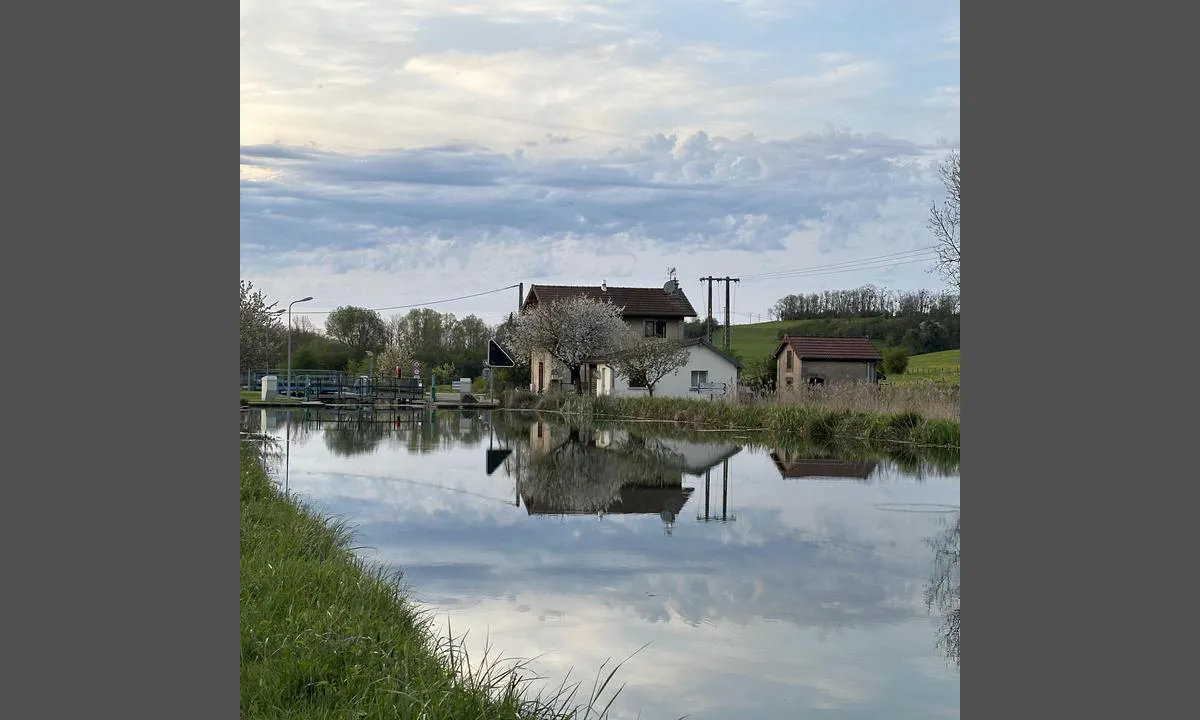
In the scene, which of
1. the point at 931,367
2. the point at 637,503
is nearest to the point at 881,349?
the point at 931,367

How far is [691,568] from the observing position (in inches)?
451

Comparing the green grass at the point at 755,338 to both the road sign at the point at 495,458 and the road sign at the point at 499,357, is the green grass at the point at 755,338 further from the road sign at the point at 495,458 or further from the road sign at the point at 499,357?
the road sign at the point at 495,458

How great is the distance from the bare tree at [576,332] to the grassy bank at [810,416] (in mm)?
6474

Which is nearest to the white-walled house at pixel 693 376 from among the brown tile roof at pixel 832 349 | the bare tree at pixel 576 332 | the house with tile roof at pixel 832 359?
the bare tree at pixel 576 332

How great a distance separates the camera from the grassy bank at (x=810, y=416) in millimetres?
27344

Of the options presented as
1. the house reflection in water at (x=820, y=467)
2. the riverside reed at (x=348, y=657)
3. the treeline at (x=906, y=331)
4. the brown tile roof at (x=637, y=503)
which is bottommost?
the brown tile roof at (x=637, y=503)

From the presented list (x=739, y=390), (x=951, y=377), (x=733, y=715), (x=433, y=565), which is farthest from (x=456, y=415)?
(x=733, y=715)

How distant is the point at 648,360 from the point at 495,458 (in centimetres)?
2172

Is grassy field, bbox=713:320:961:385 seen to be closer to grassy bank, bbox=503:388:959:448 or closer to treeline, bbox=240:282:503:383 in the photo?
grassy bank, bbox=503:388:959:448

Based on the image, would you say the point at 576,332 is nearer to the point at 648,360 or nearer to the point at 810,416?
the point at 648,360

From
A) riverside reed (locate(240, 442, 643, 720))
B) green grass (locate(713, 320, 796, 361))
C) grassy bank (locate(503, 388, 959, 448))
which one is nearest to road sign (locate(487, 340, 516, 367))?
grassy bank (locate(503, 388, 959, 448))

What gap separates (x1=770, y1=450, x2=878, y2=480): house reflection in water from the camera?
67.6 ft

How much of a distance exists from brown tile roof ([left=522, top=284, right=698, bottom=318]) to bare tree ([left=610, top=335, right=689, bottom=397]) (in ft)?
43.6

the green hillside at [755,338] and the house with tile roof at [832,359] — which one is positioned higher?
the green hillside at [755,338]
